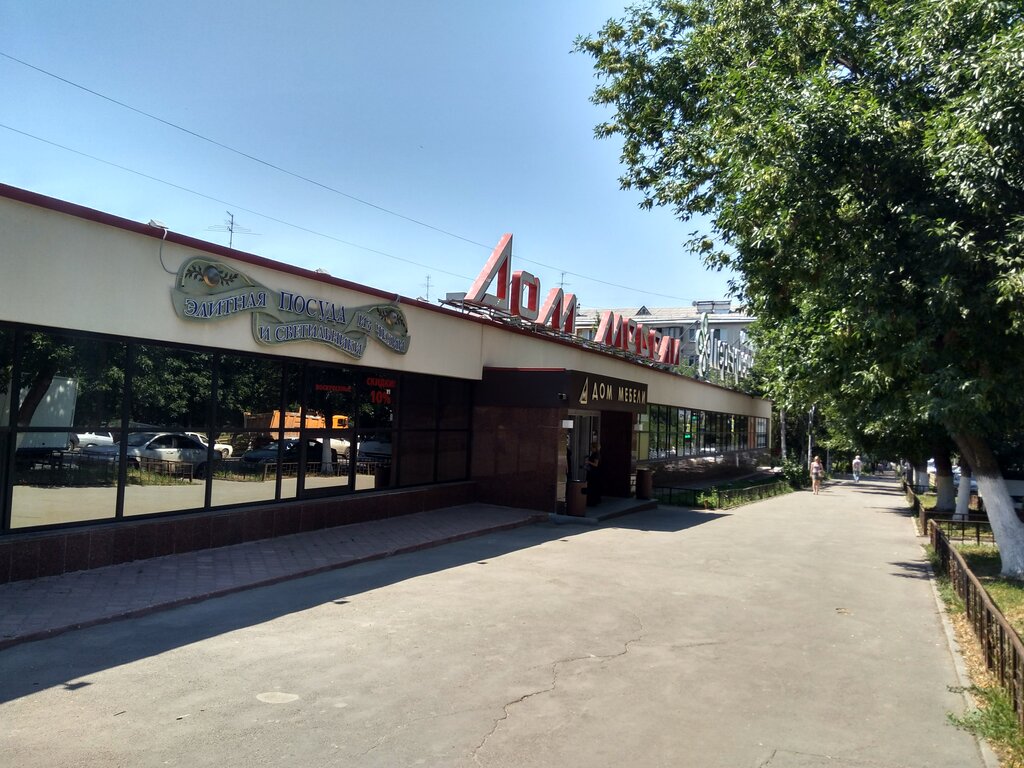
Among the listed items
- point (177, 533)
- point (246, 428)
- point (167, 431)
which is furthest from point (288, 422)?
point (177, 533)

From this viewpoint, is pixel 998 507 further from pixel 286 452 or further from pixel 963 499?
pixel 286 452

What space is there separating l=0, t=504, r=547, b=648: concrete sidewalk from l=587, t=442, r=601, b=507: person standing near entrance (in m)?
5.61

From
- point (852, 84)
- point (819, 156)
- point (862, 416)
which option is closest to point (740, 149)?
point (819, 156)

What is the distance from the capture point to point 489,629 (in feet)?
27.5

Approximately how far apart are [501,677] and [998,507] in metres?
9.84

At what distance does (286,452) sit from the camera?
13727 millimetres

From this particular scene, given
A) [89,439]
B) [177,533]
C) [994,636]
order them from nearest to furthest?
1. [994,636]
2. [89,439]
3. [177,533]

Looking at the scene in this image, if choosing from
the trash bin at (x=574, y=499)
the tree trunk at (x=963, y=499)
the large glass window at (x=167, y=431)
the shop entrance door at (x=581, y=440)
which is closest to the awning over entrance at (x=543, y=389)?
the shop entrance door at (x=581, y=440)

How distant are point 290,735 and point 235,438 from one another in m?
7.97

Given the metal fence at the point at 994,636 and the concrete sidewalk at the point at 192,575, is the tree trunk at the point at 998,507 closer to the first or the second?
the metal fence at the point at 994,636

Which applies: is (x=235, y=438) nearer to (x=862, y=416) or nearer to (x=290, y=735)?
(x=290, y=735)

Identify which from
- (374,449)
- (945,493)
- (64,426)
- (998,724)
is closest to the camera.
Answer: (998,724)

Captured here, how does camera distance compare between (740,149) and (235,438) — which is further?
(235,438)

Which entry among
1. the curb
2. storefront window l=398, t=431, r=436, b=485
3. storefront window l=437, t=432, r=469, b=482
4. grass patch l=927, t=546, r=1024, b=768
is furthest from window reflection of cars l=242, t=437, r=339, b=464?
grass patch l=927, t=546, r=1024, b=768
